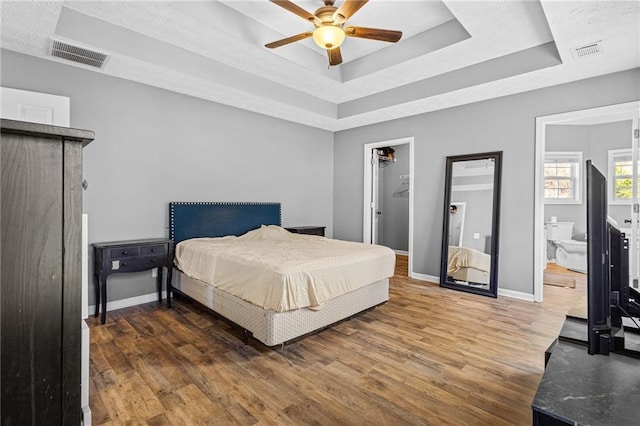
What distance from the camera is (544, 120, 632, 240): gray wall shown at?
569 cm

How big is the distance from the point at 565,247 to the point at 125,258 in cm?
686

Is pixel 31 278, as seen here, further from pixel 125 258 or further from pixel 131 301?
pixel 131 301

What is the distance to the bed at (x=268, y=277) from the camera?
2404 mm

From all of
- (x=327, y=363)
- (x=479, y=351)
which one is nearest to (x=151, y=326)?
(x=327, y=363)

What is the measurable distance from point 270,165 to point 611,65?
13.6 feet

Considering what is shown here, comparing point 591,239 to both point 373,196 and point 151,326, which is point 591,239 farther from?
point 373,196

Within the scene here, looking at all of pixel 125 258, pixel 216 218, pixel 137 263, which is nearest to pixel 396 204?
pixel 216 218

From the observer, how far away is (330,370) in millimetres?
2199

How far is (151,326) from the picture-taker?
2969mm

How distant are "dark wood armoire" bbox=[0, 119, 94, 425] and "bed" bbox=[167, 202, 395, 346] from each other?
1619 millimetres

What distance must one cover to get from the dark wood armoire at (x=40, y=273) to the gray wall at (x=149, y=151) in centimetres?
307

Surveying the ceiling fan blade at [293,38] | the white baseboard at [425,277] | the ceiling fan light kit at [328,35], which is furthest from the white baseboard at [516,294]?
the ceiling fan blade at [293,38]

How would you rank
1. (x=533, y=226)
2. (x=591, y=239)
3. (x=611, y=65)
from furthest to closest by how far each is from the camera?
(x=533, y=226) → (x=611, y=65) → (x=591, y=239)

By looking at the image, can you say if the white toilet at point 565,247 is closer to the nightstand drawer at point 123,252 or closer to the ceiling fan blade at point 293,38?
the ceiling fan blade at point 293,38
